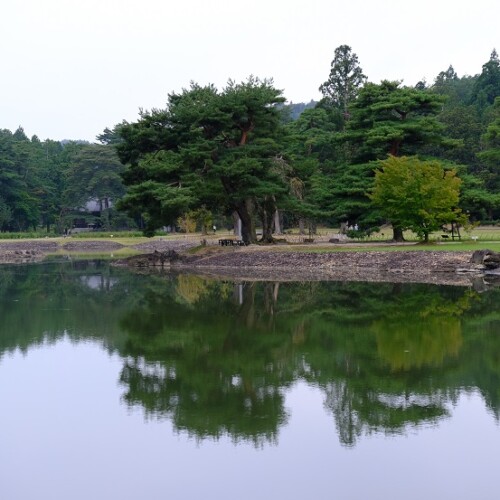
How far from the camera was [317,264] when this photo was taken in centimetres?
4069

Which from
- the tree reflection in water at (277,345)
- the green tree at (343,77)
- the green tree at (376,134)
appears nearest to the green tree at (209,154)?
the green tree at (376,134)

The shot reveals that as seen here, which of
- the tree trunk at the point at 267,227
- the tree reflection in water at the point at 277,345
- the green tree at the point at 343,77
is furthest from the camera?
the green tree at the point at 343,77

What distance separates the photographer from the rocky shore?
118ft

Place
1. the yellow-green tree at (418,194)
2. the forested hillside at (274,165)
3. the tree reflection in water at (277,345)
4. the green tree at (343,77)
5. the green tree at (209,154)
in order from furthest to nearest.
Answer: the green tree at (343,77) < the green tree at (209,154) < the forested hillside at (274,165) < the yellow-green tree at (418,194) < the tree reflection in water at (277,345)

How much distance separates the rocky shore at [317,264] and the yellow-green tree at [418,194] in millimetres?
3461

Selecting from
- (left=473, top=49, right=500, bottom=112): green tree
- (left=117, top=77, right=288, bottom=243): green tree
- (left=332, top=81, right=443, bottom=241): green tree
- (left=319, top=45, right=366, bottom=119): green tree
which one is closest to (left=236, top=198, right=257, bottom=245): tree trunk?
(left=117, top=77, right=288, bottom=243): green tree

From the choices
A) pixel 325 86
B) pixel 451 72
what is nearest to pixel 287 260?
pixel 325 86

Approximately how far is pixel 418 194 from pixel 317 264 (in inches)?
276

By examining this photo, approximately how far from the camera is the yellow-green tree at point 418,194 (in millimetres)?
40625

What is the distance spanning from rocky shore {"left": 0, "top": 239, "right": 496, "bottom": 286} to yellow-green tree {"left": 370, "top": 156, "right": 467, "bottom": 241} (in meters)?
3.46

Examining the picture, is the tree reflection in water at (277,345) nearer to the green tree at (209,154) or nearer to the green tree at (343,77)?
the green tree at (209,154)

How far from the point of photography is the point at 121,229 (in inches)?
3639

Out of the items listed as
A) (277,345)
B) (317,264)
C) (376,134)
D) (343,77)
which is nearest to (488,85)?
(343,77)

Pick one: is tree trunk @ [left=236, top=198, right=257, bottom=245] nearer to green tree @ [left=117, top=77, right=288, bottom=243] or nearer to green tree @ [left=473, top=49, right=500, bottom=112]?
green tree @ [left=117, top=77, right=288, bottom=243]
